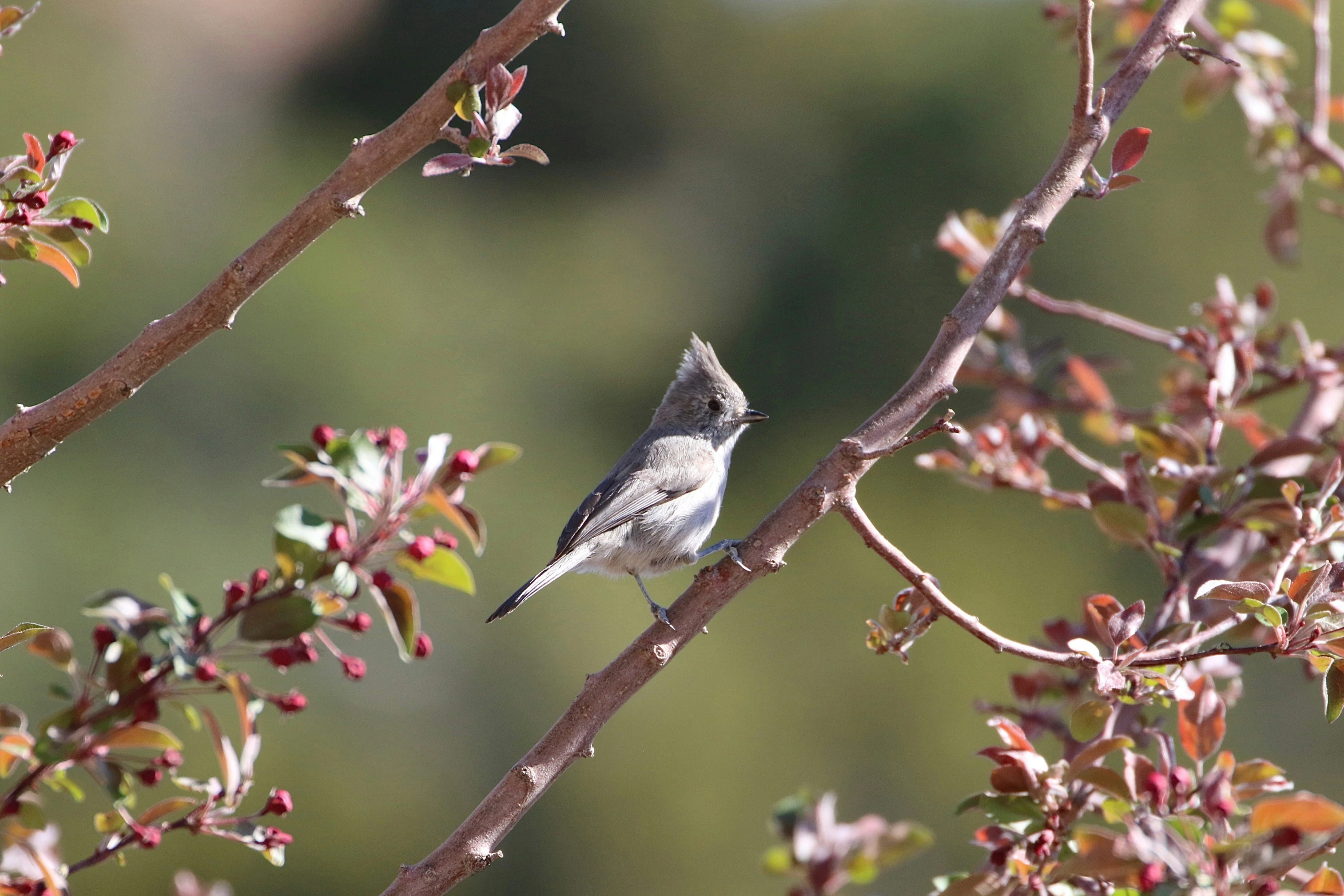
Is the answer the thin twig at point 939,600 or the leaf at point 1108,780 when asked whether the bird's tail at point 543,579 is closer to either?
the thin twig at point 939,600

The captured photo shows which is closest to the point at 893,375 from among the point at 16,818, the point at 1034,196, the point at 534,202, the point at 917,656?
the point at 917,656

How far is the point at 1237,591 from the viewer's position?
1398 millimetres

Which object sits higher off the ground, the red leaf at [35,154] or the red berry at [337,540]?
the red leaf at [35,154]

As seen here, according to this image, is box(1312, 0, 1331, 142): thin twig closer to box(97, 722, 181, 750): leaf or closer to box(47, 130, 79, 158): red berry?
box(47, 130, 79, 158): red berry

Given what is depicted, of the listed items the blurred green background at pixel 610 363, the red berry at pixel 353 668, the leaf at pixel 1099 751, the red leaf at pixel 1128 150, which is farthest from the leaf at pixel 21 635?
the blurred green background at pixel 610 363

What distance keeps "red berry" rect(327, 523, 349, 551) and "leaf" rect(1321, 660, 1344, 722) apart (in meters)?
1.16

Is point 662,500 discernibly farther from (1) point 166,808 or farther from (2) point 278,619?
(2) point 278,619

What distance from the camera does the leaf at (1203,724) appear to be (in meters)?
1.51

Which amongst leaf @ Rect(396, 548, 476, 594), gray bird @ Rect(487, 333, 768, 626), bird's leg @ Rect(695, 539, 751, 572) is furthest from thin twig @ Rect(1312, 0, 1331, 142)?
leaf @ Rect(396, 548, 476, 594)

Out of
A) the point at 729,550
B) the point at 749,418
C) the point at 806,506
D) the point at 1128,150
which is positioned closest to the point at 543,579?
the point at 749,418

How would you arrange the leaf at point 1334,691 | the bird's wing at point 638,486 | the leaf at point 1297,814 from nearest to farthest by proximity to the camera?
1. the leaf at point 1297,814
2. the leaf at point 1334,691
3. the bird's wing at point 638,486

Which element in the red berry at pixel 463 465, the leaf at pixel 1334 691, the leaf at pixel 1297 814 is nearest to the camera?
the leaf at pixel 1297 814

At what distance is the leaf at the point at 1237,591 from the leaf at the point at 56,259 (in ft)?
4.85

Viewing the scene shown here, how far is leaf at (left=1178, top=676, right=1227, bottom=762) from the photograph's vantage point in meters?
1.51
